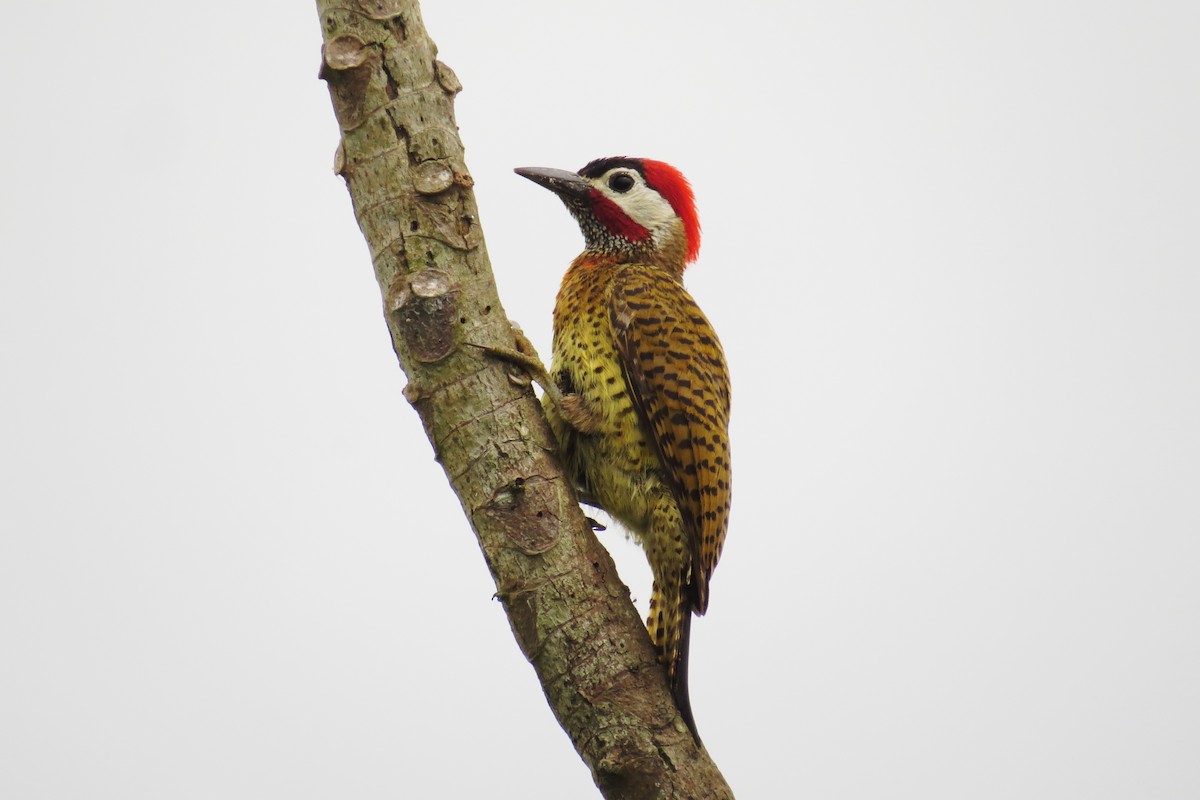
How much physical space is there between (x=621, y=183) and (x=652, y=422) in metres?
1.53

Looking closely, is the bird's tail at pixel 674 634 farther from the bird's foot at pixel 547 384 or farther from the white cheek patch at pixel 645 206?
the white cheek patch at pixel 645 206

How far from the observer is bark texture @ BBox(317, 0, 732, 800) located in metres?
3.58

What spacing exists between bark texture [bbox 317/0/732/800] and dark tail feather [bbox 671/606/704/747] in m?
0.09

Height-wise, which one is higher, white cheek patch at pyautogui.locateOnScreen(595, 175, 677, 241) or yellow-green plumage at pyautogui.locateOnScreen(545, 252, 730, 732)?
white cheek patch at pyautogui.locateOnScreen(595, 175, 677, 241)

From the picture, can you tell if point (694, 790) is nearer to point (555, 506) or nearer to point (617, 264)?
point (555, 506)

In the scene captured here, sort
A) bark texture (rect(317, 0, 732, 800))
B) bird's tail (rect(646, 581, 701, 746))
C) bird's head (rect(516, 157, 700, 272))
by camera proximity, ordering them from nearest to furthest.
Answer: bark texture (rect(317, 0, 732, 800))
bird's tail (rect(646, 581, 701, 746))
bird's head (rect(516, 157, 700, 272))

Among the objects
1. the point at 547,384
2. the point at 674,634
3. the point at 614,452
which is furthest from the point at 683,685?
the point at 547,384

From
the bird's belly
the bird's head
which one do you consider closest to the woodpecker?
the bird's belly

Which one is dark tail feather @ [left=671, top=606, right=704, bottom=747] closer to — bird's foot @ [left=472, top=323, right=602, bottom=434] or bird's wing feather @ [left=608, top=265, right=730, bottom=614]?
bird's wing feather @ [left=608, top=265, right=730, bottom=614]

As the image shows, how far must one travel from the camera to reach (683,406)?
4.72m

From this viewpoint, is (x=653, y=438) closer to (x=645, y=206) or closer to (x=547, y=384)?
(x=547, y=384)

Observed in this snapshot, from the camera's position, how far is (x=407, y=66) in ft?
11.8

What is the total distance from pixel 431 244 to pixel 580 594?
1.26m

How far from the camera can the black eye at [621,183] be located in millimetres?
Answer: 5590
